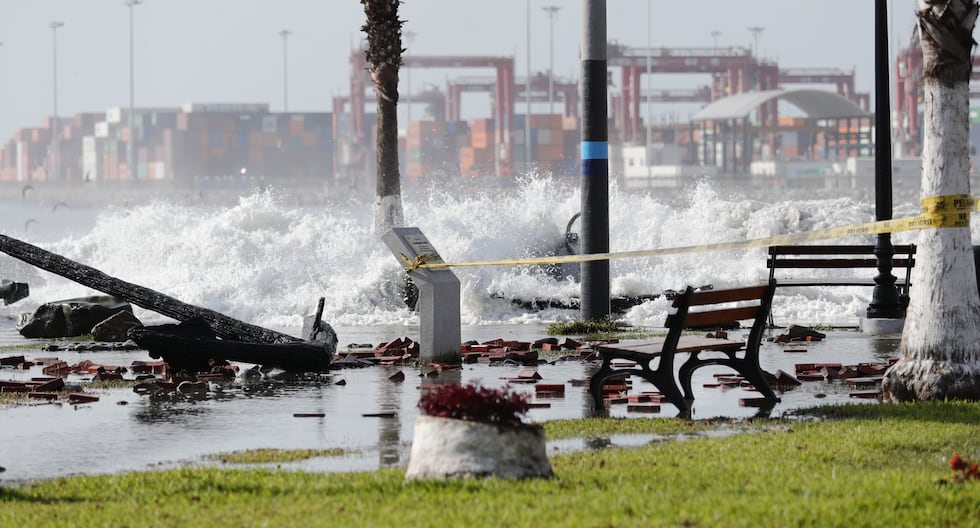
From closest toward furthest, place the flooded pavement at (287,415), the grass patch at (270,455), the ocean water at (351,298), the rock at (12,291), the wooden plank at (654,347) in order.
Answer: the grass patch at (270,455) → the flooded pavement at (287,415) → the ocean water at (351,298) → the wooden plank at (654,347) → the rock at (12,291)

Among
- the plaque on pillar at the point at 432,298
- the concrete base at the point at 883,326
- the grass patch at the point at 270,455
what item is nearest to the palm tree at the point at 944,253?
the grass patch at the point at 270,455

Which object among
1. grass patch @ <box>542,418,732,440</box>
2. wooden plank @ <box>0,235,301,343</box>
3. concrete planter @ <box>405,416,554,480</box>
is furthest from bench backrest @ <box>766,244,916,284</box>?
concrete planter @ <box>405,416,554,480</box>

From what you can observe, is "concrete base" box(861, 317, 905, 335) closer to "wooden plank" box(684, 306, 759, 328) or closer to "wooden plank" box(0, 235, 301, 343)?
"wooden plank" box(684, 306, 759, 328)

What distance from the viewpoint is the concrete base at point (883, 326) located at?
16891 mm

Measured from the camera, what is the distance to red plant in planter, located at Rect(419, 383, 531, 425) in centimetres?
677

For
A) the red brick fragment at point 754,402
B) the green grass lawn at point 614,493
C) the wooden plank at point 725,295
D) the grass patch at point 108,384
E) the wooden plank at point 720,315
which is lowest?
the grass patch at point 108,384

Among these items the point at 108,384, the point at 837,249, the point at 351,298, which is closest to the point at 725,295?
the point at 108,384

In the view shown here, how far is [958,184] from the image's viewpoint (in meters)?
10.2

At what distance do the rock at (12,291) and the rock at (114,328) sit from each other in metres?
8.73

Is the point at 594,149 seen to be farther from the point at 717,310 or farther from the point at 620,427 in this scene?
the point at 620,427

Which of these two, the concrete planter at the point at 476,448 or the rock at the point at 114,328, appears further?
the rock at the point at 114,328

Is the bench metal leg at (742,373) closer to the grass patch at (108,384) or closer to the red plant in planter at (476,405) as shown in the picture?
the red plant in planter at (476,405)

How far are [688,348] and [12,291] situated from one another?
18368 mm

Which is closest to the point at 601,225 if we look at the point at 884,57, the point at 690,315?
the point at 884,57
